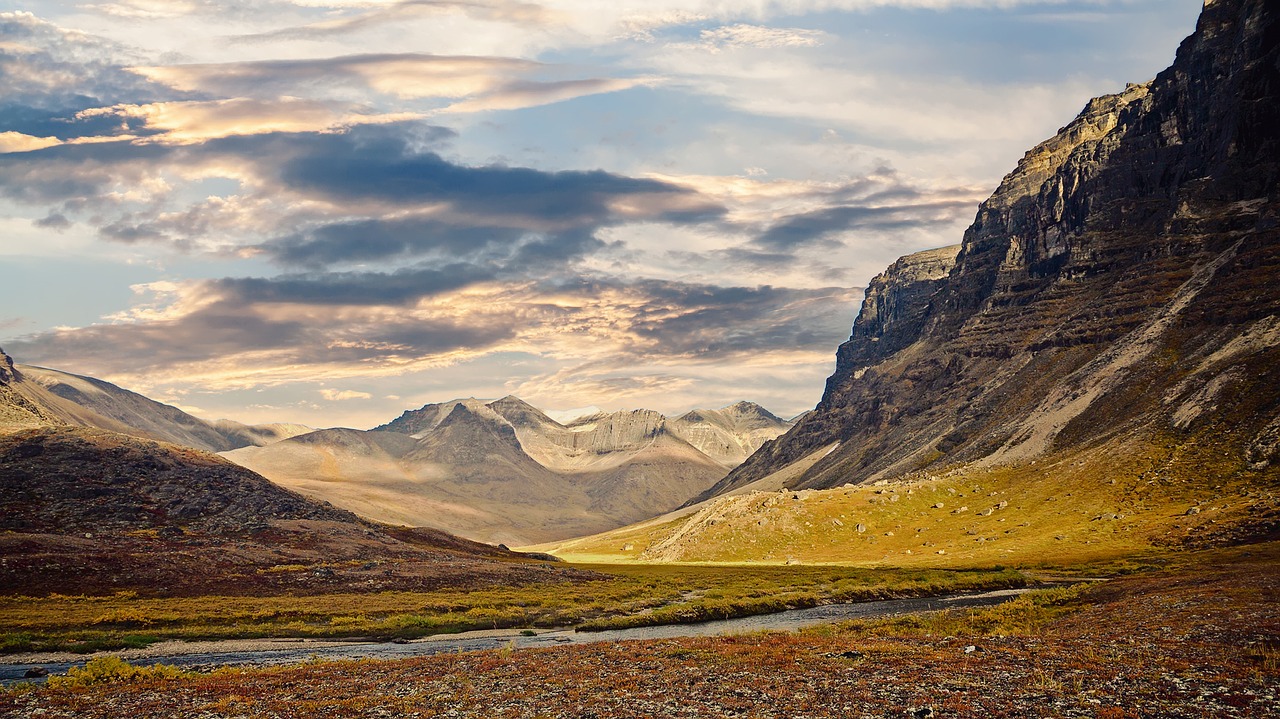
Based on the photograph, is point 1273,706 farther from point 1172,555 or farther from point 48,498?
point 48,498

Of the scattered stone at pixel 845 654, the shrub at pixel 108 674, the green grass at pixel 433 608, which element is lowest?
the green grass at pixel 433 608

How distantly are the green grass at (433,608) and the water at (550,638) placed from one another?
393 cm

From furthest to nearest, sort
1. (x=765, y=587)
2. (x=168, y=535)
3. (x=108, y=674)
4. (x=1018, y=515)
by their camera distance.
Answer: (x=1018, y=515) < (x=168, y=535) < (x=765, y=587) < (x=108, y=674)

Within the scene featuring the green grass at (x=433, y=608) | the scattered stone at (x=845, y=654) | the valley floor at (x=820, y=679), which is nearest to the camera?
the valley floor at (x=820, y=679)

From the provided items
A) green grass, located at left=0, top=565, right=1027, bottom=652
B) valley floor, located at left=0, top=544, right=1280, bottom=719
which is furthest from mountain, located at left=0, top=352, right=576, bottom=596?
valley floor, located at left=0, top=544, right=1280, bottom=719

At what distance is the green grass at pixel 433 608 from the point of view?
251 feet

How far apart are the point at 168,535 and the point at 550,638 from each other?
101 m

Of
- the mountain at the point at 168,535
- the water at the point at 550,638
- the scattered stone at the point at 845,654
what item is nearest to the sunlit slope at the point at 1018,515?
the water at the point at 550,638

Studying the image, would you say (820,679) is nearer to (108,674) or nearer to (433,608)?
(108,674)

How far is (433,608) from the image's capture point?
94312 mm

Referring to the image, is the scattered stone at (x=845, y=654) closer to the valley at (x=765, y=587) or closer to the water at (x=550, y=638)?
the valley at (x=765, y=587)

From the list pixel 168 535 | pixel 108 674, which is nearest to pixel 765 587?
pixel 108 674

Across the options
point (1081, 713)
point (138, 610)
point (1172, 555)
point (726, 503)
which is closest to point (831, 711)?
point (1081, 713)

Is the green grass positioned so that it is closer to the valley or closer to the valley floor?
the valley
